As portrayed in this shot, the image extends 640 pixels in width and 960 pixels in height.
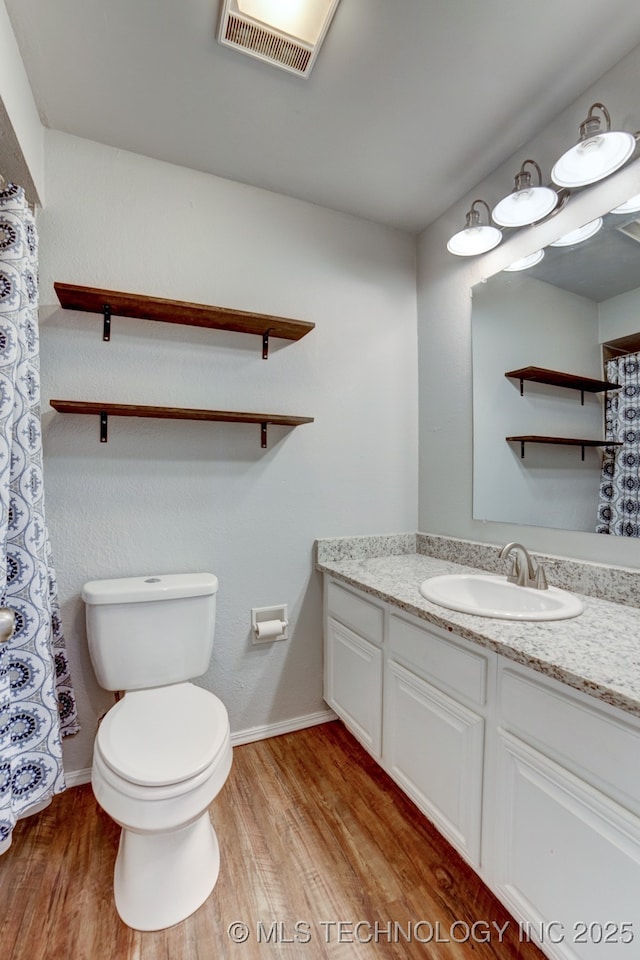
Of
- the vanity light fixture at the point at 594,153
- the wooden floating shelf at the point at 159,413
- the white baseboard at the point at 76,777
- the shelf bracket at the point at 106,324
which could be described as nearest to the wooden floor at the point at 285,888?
the white baseboard at the point at 76,777

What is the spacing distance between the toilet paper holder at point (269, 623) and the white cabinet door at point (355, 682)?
0.21m

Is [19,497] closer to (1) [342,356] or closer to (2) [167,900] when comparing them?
(2) [167,900]

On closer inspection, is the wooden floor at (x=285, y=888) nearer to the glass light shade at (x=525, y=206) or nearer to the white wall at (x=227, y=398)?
the white wall at (x=227, y=398)

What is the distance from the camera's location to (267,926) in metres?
1.08

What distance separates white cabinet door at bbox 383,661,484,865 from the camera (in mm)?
1113

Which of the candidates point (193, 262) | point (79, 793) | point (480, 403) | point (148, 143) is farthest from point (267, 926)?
point (148, 143)

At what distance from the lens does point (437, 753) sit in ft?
4.06

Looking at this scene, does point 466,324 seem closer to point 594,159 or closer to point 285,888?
point 594,159

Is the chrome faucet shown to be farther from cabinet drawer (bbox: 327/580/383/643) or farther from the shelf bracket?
the shelf bracket

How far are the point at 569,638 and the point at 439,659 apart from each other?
356 millimetres

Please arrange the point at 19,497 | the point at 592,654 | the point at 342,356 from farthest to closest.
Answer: the point at 342,356 → the point at 19,497 → the point at 592,654

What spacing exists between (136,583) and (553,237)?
189 cm

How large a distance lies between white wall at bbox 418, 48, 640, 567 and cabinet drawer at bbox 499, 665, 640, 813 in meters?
0.60

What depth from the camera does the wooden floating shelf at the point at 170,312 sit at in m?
1.41
